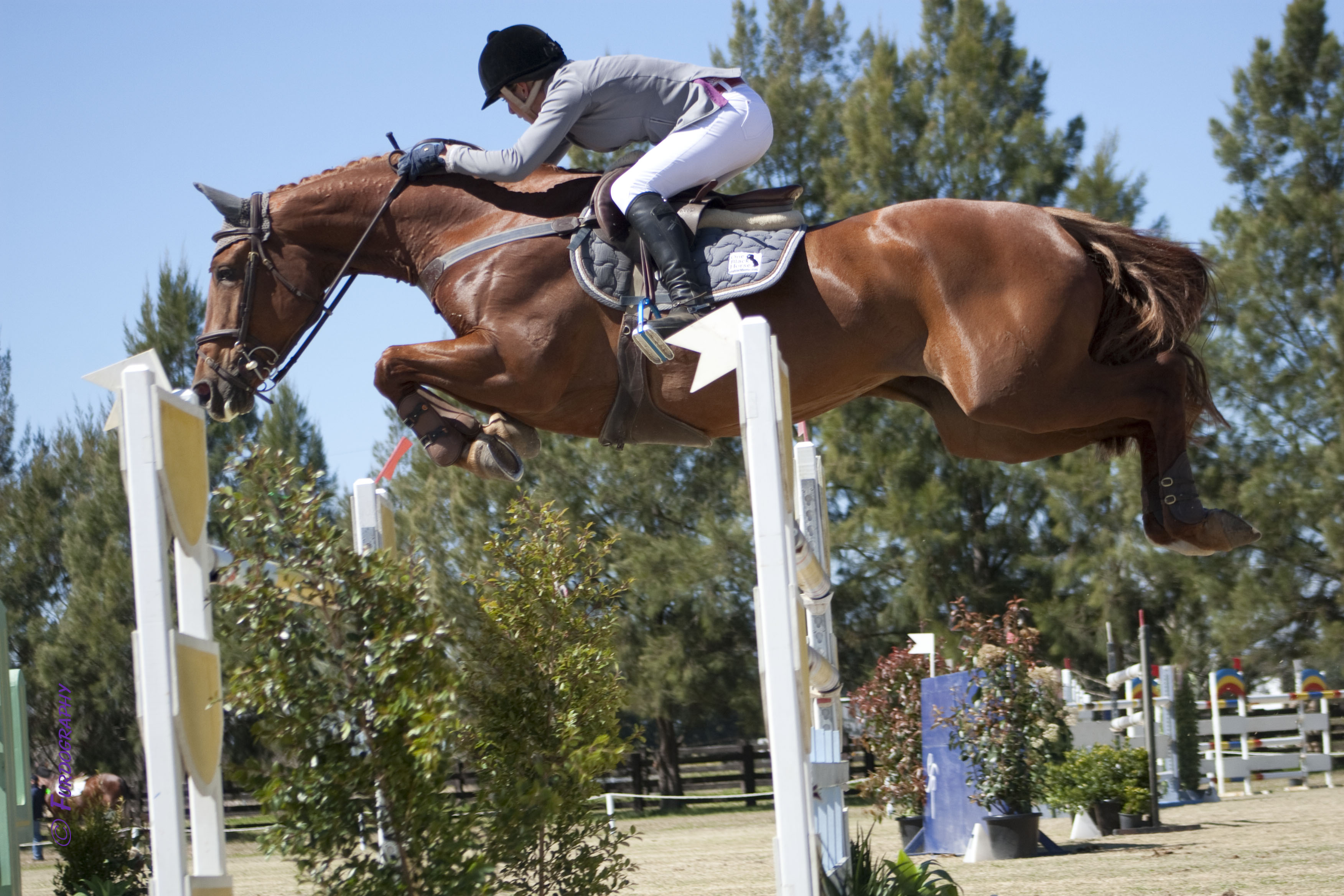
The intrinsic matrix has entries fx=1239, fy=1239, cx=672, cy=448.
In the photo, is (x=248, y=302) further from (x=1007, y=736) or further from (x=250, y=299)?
(x=1007, y=736)

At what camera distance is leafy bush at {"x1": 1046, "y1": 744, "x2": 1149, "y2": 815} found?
384 inches

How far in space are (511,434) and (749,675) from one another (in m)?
15.9

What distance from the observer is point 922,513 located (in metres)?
18.0

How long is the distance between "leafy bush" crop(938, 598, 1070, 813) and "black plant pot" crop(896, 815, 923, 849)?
1.23m

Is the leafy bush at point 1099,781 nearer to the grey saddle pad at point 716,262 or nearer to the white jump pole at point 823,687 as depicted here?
the white jump pole at point 823,687

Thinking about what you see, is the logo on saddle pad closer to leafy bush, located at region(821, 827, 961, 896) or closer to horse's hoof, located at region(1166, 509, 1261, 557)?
horse's hoof, located at region(1166, 509, 1261, 557)

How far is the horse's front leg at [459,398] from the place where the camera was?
3.62 metres

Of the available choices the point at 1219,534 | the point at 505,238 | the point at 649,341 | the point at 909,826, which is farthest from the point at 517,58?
the point at 909,826

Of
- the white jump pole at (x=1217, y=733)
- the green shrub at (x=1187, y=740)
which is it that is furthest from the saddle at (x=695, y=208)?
Answer: the white jump pole at (x=1217, y=733)

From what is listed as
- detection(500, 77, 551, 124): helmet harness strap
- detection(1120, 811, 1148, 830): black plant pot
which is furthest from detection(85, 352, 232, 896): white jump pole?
detection(1120, 811, 1148, 830): black plant pot

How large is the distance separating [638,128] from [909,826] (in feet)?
22.4

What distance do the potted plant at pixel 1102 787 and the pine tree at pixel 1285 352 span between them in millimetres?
7341

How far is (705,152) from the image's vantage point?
3641 millimetres

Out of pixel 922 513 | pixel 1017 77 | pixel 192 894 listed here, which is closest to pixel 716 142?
pixel 192 894
